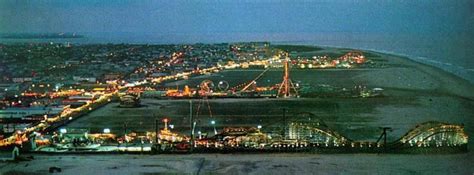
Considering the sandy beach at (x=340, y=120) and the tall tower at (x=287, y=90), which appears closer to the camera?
the sandy beach at (x=340, y=120)

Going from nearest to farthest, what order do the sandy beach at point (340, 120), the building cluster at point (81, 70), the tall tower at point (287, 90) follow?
the sandy beach at point (340, 120)
the building cluster at point (81, 70)
the tall tower at point (287, 90)

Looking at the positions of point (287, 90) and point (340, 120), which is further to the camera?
point (287, 90)

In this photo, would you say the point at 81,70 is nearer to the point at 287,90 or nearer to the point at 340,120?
the point at 287,90

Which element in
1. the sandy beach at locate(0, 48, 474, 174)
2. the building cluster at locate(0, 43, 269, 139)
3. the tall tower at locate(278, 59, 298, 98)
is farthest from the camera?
the tall tower at locate(278, 59, 298, 98)

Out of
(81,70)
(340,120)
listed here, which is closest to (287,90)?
(340,120)

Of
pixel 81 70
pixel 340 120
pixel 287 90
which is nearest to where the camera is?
pixel 340 120

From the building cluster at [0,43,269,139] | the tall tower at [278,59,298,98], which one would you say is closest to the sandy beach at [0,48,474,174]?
the tall tower at [278,59,298,98]

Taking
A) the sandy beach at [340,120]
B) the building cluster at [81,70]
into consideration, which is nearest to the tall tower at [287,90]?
the sandy beach at [340,120]

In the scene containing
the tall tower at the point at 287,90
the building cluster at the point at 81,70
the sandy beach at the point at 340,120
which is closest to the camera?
the sandy beach at the point at 340,120

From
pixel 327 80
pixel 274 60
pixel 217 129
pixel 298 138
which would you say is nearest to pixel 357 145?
pixel 298 138

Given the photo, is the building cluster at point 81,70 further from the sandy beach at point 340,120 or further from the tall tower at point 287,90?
the tall tower at point 287,90

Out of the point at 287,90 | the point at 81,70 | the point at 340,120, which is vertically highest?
the point at 81,70

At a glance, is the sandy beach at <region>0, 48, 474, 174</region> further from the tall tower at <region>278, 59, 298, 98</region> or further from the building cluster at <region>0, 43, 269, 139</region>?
the building cluster at <region>0, 43, 269, 139</region>
